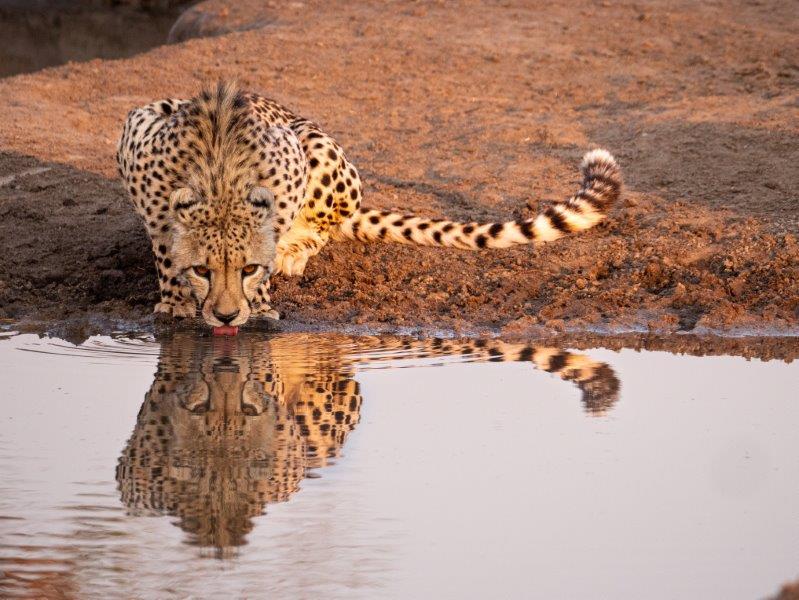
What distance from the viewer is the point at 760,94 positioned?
11.8 meters

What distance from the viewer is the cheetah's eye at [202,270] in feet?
22.9

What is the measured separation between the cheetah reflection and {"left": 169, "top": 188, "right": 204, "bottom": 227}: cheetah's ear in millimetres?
606

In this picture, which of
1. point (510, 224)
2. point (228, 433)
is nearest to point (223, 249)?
point (228, 433)

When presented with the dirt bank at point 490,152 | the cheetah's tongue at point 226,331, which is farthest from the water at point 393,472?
the dirt bank at point 490,152

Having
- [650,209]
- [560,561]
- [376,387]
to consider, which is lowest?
[560,561]

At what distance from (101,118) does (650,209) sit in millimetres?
4937

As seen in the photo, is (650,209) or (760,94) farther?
(760,94)

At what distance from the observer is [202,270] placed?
7008mm

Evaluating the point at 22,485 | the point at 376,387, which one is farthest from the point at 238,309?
the point at 22,485

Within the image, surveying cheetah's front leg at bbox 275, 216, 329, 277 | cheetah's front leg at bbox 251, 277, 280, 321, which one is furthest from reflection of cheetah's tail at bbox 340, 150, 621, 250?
cheetah's front leg at bbox 251, 277, 280, 321

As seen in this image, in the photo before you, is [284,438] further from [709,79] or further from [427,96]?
[709,79]

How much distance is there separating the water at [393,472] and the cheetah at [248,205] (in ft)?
1.55

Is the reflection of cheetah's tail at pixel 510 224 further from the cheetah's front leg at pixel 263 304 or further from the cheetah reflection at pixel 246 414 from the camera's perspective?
the cheetah reflection at pixel 246 414

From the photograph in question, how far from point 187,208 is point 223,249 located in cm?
28
